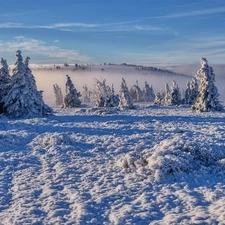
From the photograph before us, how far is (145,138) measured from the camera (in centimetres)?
2073

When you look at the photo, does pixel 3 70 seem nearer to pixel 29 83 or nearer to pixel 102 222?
pixel 29 83

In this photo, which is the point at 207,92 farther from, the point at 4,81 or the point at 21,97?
the point at 4,81

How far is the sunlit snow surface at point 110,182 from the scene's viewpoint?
9445mm

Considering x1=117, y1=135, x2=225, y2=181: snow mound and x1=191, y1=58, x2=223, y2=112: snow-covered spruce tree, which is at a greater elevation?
x1=191, y1=58, x2=223, y2=112: snow-covered spruce tree

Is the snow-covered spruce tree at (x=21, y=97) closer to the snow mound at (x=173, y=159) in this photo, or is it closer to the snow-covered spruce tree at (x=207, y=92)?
the snow-covered spruce tree at (x=207, y=92)

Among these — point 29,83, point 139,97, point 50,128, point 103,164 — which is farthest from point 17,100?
point 139,97

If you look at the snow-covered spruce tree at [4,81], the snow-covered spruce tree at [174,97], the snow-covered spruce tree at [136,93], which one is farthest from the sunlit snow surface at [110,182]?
the snow-covered spruce tree at [136,93]

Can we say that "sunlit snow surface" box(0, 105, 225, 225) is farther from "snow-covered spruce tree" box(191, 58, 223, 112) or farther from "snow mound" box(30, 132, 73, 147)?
"snow-covered spruce tree" box(191, 58, 223, 112)

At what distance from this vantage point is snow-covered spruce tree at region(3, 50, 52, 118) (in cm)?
3778

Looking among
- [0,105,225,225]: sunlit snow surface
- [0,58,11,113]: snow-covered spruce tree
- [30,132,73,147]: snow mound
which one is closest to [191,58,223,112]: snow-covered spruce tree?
[0,105,225,225]: sunlit snow surface

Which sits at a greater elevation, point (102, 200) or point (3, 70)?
point (3, 70)

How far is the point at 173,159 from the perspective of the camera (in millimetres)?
13133

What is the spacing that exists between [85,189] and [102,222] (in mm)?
2838

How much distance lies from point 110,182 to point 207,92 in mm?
34805
